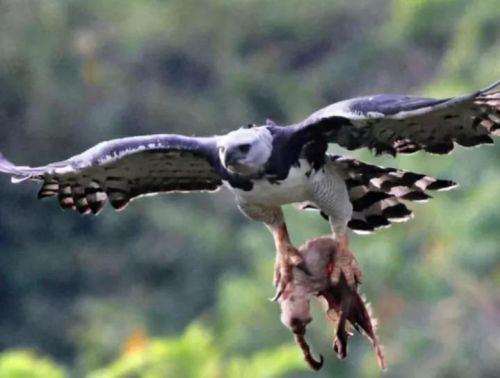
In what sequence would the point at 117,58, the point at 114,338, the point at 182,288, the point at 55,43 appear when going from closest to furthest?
1. the point at 114,338
2. the point at 182,288
3. the point at 55,43
4. the point at 117,58

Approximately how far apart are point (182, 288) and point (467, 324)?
697cm

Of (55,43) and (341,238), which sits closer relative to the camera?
(341,238)

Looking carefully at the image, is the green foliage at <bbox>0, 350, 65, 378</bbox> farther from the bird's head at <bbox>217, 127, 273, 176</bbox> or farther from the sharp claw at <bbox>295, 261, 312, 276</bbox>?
the bird's head at <bbox>217, 127, 273, 176</bbox>

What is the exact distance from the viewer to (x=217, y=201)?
24.3m

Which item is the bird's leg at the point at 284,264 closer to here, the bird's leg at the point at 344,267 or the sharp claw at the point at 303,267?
the sharp claw at the point at 303,267

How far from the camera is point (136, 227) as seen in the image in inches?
968

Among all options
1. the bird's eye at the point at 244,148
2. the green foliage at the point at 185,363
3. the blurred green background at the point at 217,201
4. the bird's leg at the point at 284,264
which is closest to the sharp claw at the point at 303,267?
the bird's leg at the point at 284,264

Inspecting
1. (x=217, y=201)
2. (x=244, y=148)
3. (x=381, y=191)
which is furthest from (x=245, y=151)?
(x=217, y=201)

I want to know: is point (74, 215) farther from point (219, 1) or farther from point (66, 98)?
point (219, 1)

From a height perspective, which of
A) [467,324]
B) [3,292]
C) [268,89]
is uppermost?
[268,89]

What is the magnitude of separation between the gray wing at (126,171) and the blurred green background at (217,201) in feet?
26.8

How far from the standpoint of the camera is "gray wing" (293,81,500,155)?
680 cm

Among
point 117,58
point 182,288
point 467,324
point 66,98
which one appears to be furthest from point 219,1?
point 467,324

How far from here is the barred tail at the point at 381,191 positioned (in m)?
7.57
